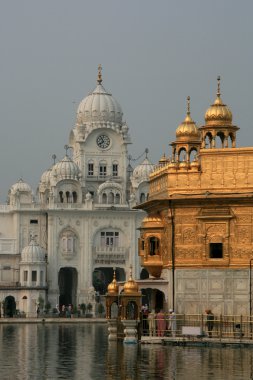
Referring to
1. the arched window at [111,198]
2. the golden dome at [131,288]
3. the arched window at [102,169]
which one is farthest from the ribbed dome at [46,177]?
the golden dome at [131,288]

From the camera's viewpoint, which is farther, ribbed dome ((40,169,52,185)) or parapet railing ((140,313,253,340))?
ribbed dome ((40,169,52,185))

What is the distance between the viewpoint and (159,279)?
41062 mm

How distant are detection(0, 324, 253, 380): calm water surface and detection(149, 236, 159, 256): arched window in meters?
5.81

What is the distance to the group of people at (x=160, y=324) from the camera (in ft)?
125

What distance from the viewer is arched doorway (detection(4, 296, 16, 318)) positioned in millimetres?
85062

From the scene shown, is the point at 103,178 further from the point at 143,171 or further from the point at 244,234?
the point at 244,234

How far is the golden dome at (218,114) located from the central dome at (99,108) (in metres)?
50.9

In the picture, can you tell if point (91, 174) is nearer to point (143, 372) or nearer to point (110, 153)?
point (110, 153)

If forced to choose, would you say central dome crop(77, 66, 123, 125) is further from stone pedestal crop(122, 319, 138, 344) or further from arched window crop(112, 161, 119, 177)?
stone pedestal crop(122, 319, 138, 344)

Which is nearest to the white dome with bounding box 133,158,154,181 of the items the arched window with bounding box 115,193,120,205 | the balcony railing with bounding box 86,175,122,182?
the balcony railing with bounding box 86,175,122,182

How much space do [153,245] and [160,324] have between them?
440cm

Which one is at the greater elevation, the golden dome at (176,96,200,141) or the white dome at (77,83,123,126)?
the white dome at (77,83,123,126)

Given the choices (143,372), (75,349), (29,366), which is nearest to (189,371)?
(143,372)

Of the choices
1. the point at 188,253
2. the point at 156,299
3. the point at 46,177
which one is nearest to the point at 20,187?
the point at 46,177
